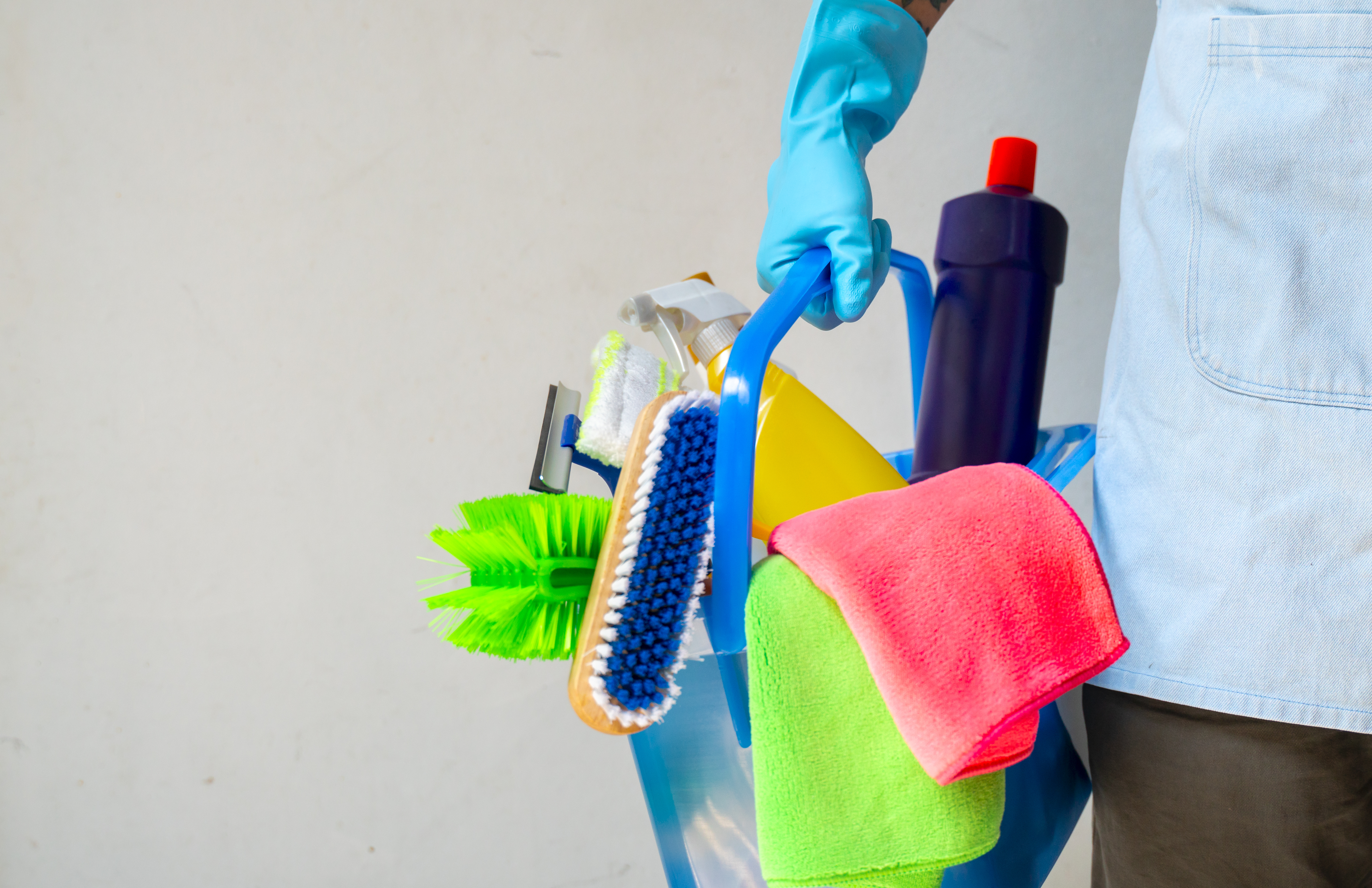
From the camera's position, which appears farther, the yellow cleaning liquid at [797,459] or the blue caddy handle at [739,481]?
the yellow cleaning liquid at [797,459]

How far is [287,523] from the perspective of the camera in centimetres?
87

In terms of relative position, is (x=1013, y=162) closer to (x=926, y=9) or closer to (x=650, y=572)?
(x=926, y=9)

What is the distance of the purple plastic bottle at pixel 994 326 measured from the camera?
54cm

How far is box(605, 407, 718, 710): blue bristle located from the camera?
34 centimetres

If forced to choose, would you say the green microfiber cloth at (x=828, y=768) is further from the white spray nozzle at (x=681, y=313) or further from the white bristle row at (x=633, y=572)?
the white spray nozzle at (x=681, y=313)

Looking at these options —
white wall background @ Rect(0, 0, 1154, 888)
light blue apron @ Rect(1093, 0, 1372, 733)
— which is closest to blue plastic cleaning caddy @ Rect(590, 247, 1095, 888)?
light blue apron @ Rect(1093, 0, 1372, 733)

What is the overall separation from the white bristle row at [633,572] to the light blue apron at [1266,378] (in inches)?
8.7

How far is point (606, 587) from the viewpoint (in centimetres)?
34

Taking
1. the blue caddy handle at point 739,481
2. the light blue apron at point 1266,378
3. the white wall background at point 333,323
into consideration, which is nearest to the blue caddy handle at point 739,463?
the blue caddy handle at point 739,481

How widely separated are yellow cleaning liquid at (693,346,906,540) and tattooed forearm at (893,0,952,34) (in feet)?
0.94

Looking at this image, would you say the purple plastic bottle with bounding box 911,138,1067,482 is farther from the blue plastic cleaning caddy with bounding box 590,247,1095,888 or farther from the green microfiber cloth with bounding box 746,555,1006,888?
the green microfiber cloth with bounding box 746,555,1006,888

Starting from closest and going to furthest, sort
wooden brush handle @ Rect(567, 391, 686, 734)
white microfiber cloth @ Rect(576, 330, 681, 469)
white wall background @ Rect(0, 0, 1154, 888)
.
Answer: wooden brush handle @ Rect(567, 391, 686, 734)
white microfiber cloth @ Rect(576, 330, 681, 469)
white wall background @ Rect(0, 0, 1154, 888)

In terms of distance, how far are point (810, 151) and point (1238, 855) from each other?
45cm

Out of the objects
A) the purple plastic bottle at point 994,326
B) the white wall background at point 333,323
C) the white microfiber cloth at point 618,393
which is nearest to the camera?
the white microfiber cloth at point 618,393
